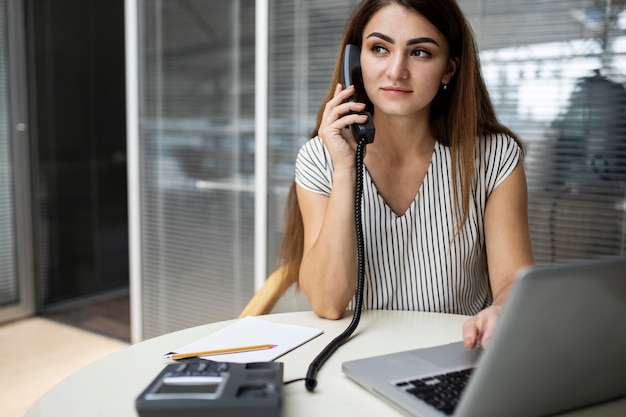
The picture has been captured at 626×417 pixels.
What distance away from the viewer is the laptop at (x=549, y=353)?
61cm

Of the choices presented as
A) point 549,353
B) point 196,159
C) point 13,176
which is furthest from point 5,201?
point 549,353

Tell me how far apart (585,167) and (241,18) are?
151cm

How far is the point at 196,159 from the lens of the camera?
285 centimetres

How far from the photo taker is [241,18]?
8.63 feet

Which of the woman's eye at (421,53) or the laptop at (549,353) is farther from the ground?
the woman's eye at (421,53)

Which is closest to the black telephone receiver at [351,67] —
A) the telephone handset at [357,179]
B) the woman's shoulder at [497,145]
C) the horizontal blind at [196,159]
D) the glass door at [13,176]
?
the telephone handset at [357,179]

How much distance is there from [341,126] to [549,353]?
88 cm

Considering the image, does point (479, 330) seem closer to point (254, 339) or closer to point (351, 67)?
point (254, 339)

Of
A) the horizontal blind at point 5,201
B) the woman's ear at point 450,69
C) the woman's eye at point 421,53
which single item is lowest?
the horizontal blind at point 5,201

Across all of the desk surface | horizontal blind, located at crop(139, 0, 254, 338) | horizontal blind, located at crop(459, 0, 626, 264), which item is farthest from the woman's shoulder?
horizontal blind, located at crop(139, 0, 254, 338)

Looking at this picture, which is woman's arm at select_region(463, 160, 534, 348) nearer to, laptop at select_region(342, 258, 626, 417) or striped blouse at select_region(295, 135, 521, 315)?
striped blouse at select_region(295, 135, 521, 315)

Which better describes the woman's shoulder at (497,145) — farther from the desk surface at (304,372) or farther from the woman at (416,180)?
the desk surface at (304,372)

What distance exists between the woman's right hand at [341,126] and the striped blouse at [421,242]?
0.11 metres

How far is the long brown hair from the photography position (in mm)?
1463
